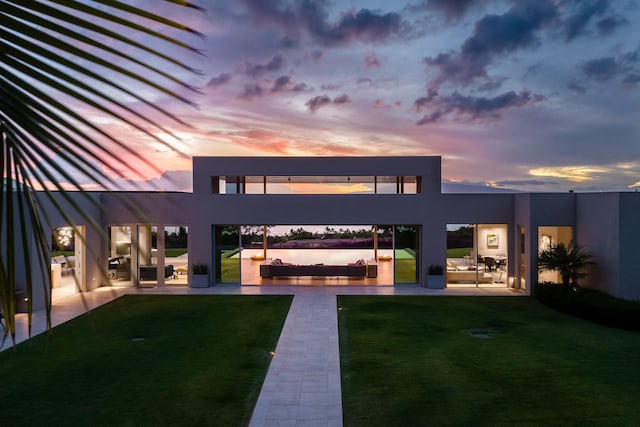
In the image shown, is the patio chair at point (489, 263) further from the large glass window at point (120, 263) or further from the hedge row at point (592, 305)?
the large glass window at point (120, 263)

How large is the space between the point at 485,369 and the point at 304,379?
3.54 m

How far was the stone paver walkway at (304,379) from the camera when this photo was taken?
6531 mm

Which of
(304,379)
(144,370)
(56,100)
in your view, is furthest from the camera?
(144,370)

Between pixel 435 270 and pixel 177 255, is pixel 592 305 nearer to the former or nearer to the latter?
pixel 435 270

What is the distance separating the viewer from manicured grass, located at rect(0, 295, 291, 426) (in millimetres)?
6621

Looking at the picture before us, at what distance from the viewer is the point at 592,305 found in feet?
40.0

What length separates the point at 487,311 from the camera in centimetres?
1341

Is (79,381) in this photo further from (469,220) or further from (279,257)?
(469,220)

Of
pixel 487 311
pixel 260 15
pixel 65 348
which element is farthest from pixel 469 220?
pixel 260 15

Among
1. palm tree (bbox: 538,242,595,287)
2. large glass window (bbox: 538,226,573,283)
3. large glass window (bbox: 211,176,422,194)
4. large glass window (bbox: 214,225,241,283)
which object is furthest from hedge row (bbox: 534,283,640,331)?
large glass window (bbox: 214,225,241,283)

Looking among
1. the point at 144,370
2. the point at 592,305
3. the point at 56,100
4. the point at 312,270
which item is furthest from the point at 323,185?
the point at 56,100

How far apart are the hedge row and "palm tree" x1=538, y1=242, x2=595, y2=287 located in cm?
46

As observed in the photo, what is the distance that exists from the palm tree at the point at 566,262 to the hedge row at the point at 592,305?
1.51ft

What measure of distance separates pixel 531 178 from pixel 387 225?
33.4 feet
